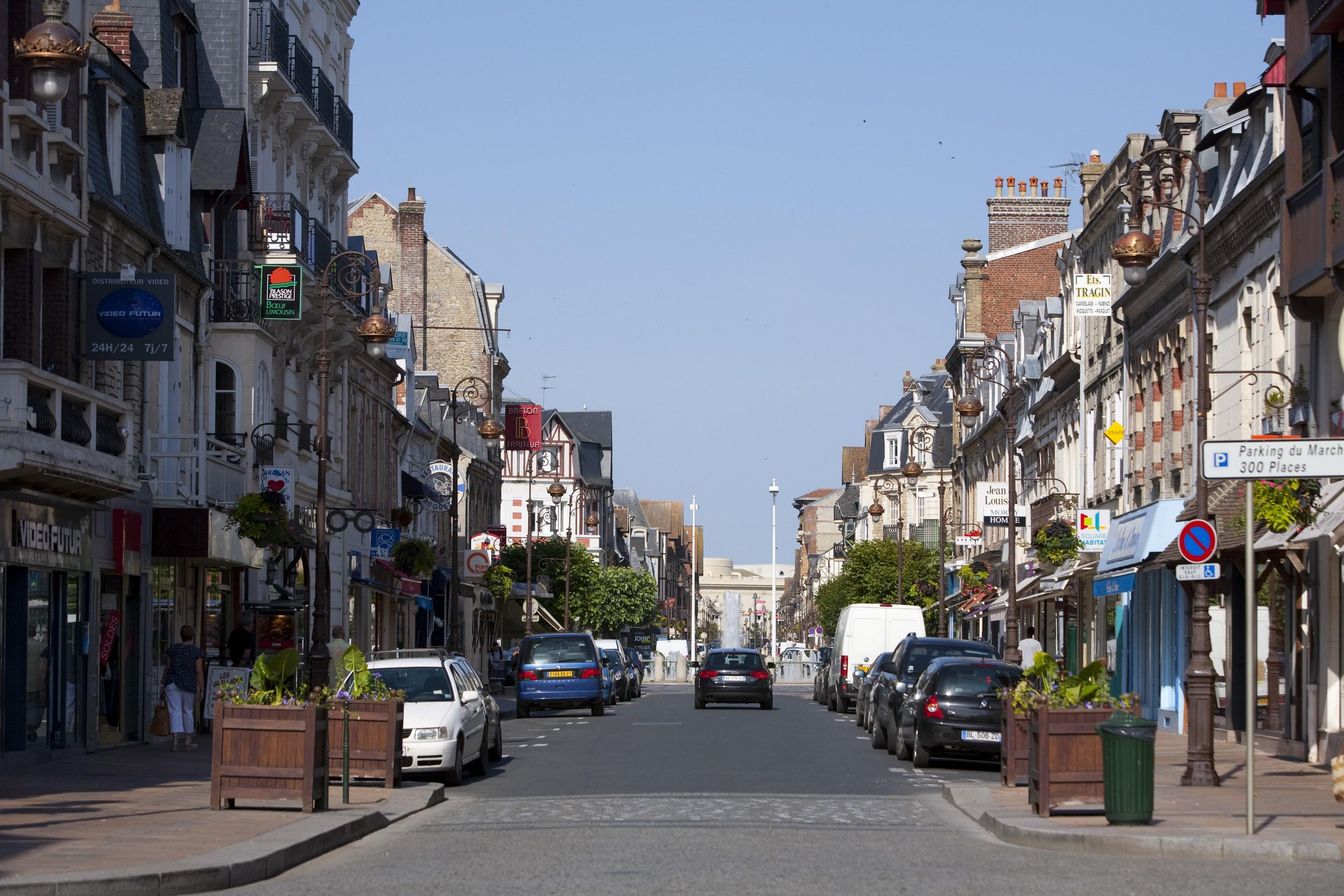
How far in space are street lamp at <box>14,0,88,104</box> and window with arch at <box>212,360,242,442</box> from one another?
49.2ft

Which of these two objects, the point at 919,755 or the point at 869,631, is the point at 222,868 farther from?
the point at 869,631

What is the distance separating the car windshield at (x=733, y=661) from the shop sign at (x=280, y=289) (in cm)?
1563

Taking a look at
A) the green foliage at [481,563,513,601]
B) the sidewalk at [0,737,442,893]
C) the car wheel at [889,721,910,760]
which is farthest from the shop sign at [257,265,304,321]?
the green foliage at [481,563,513,601]

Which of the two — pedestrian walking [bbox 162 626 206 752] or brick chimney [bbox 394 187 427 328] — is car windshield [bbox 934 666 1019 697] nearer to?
pedestrian walking [bbox 162 626 206 752]

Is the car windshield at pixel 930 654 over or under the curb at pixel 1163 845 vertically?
over

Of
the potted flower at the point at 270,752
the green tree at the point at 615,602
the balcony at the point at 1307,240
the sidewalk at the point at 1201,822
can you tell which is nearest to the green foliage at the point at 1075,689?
→ the sidewalk at the point at 1201,822

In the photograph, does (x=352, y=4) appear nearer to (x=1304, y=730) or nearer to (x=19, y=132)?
(x=19, y=132)

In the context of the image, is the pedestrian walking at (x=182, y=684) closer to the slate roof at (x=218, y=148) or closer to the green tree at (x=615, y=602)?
the slate roof at (x=218, y=148)

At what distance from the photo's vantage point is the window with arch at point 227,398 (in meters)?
33.7

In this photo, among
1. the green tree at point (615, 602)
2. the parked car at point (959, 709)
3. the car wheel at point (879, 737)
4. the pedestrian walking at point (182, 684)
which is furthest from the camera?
the green tree at point (615, 602)

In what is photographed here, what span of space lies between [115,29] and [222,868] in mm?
20011

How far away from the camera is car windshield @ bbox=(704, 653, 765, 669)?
4528 centimetres

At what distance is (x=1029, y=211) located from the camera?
241 feet

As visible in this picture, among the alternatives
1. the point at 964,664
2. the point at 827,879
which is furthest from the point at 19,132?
the point at 827,879
